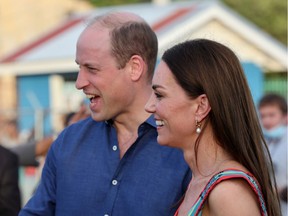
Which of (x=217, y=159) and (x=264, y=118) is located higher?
(x=217, y=159)

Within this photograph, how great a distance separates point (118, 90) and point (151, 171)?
0.42 meters

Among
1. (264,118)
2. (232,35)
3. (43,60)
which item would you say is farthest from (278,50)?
(264,118)

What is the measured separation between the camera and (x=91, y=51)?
11.2 feet

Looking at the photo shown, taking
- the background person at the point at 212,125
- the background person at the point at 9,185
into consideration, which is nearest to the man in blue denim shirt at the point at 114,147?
the background person at the point at 212,125

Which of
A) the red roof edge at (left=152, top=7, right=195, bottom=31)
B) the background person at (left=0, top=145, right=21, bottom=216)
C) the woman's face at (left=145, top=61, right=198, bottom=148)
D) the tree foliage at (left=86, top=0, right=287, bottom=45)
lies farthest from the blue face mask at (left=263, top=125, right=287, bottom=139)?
the tree foliage at (left=86, top=0, right=287, bottom=45)

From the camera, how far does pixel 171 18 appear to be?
1733 centimetres

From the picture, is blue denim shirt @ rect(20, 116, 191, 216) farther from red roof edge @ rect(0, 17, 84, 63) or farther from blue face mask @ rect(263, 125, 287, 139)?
red roof edge @ rect(0, 17, 84, 63)

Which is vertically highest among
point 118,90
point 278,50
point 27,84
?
point 118,90

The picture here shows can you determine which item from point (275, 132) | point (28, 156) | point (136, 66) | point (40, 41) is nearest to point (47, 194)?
point (136, 66)

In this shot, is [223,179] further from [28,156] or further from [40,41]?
[40,41]

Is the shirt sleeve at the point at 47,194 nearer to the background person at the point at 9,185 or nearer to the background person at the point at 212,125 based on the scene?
the background person at the point at 212,125

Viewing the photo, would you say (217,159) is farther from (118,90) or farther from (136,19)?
(136,19)

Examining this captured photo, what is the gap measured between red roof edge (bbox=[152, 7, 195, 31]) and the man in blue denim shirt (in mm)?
12682

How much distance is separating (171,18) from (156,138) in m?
14.1
